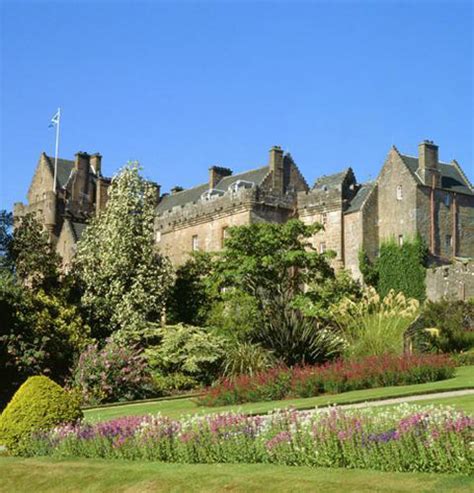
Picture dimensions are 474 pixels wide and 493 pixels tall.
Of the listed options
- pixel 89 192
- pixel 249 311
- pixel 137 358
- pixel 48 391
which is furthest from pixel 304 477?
pixel 89 192

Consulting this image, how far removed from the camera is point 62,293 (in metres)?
30.9

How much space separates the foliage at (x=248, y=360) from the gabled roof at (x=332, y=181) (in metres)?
27.4

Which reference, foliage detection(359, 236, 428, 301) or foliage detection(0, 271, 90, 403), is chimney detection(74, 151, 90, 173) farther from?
foliage detection(0, 271, 90, 403)

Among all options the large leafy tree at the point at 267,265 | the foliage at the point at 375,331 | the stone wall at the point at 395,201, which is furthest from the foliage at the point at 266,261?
the stone wall at the point at 395,201

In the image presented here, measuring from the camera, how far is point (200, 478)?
1005 centimetres

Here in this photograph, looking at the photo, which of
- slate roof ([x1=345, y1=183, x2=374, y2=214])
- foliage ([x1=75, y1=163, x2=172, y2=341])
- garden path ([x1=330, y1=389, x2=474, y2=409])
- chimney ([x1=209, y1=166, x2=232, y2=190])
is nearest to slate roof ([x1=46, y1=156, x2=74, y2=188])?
chimney ([x1=209, y1=166, x2=232, y2=190])

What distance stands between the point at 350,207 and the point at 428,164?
5421 millimetres

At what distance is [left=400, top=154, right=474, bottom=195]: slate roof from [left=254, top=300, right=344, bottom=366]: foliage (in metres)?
25.7

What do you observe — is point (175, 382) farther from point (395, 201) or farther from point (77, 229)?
point (77, 229)

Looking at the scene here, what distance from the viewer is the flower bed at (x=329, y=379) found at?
66.0 ft

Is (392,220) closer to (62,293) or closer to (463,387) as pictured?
(62,293)

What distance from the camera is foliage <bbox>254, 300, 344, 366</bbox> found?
24.8m

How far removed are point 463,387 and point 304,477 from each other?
10.3 m

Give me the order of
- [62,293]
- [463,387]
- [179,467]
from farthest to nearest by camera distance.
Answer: [62,293], [463,387], [179,467]
